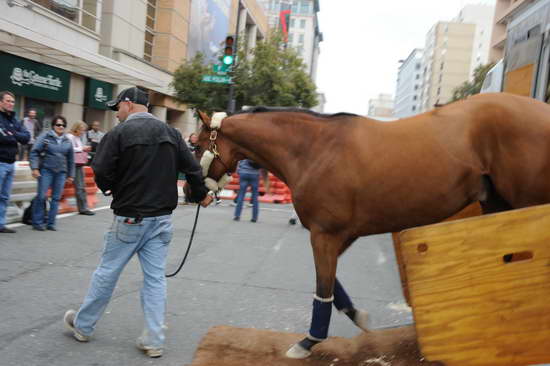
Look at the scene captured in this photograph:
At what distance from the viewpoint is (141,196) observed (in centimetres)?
354

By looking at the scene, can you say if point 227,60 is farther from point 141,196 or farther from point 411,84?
point 411,84

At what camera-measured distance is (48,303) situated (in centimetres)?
457

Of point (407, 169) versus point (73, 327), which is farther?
point (73, 327)

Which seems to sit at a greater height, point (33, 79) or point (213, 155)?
point (33, 79)

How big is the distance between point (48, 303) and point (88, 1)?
58.7 feet

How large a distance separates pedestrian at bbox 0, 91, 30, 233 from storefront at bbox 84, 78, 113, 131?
13817mm

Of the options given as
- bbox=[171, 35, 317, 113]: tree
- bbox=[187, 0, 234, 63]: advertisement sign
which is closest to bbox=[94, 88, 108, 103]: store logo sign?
bbox=[171, 35, 317, 113]: tree

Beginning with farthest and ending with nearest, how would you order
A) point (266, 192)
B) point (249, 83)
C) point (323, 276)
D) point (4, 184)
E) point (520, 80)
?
point (249, 83)
point (266, 192)
point (4, 184)
point (520, 80)
point (323, 276)

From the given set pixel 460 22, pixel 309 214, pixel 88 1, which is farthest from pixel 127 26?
pixel 460 22

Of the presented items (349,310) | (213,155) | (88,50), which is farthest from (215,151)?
(88,50)

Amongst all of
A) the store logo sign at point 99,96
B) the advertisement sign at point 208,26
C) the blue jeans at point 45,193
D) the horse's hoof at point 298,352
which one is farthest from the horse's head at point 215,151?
the advertisement sign at point 208,26

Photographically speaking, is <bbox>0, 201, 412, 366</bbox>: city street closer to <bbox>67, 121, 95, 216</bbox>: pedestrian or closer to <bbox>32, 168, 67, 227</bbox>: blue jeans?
<bbox>32, 168, 67, 227</bbox>: blue jeans

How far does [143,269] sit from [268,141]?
1331 millimetres

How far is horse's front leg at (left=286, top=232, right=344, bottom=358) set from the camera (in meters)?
3.25
